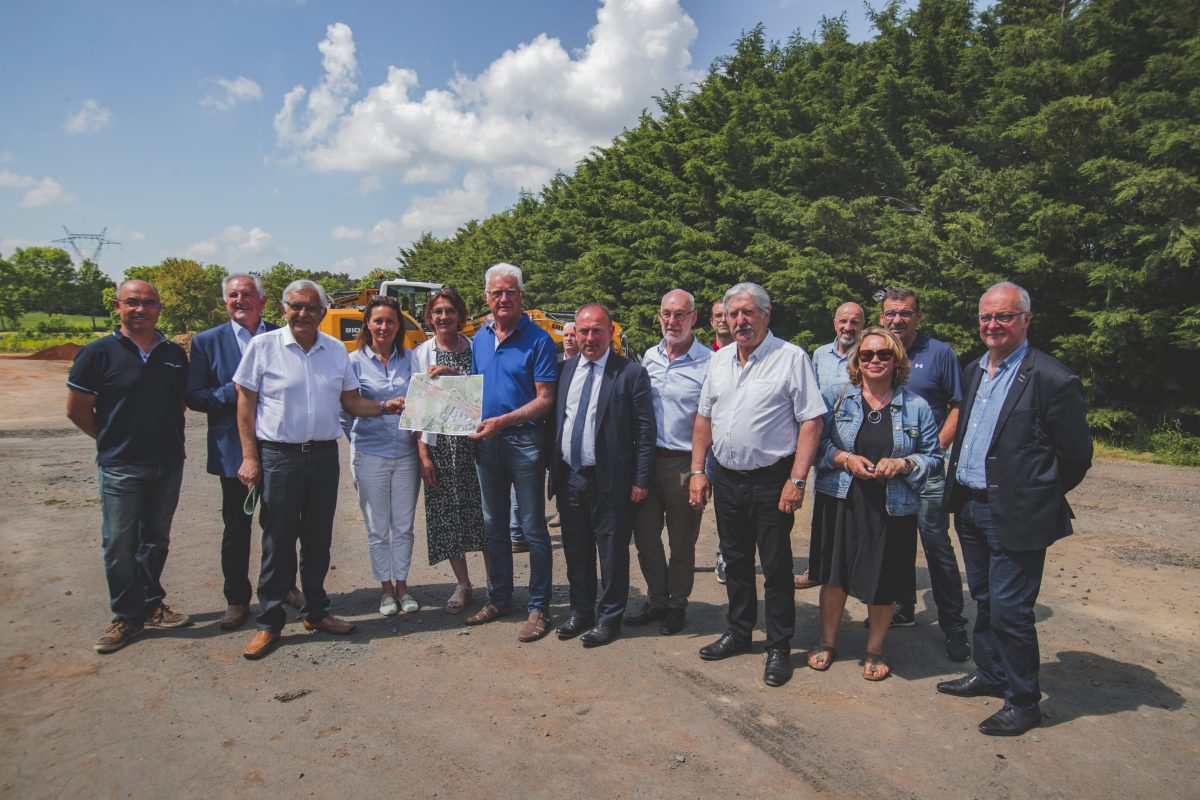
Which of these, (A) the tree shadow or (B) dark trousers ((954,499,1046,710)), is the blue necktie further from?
(A) the tree shadow

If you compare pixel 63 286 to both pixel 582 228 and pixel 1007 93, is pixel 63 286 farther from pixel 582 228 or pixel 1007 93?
pixel 1007 93

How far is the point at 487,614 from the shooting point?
15.3ft

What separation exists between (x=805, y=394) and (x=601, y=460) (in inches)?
53.2

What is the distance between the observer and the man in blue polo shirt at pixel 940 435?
4168 mm

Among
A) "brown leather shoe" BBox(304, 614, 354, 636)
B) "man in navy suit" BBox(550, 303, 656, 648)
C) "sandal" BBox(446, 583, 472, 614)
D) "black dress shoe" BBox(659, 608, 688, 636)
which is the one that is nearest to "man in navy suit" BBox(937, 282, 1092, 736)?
"black dress shoe" BBox(659, 608, 688, 636)

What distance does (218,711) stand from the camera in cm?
345

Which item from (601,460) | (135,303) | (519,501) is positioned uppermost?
(135,303)

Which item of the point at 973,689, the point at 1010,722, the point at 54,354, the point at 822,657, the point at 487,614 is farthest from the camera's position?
the point at 54,354

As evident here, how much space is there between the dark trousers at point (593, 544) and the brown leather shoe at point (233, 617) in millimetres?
2318

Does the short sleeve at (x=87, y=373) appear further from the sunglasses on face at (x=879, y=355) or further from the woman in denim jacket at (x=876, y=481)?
the sunglasses on face at (x=879, y=355)

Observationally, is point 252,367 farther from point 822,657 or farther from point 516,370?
point 822,657

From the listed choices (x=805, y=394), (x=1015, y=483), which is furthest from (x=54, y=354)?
(x=1015, y=483)

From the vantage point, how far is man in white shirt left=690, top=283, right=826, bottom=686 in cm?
385

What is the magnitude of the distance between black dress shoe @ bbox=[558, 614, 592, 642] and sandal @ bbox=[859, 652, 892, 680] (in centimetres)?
180
